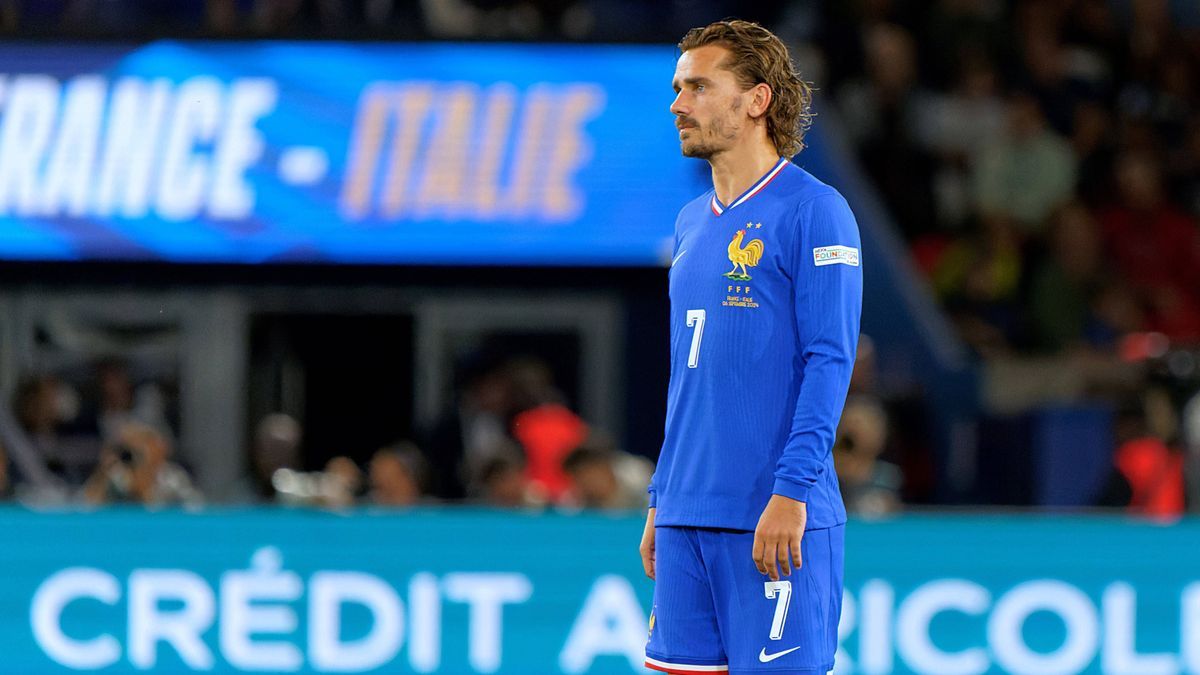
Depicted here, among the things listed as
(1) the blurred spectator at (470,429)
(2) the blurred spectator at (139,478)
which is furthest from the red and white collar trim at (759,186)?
(1) the blurred spectator at (470,429)

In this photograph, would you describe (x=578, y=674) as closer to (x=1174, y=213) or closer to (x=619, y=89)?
(x=619, y=89)

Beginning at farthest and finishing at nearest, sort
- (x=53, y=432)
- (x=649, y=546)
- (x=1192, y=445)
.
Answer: (x=53, y=432) → (x=1192, y=445) → (x=649, y=546)

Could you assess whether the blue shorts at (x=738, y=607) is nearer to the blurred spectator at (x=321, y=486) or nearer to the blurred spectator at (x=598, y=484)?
the blurred spectator at (x=598, y=484)

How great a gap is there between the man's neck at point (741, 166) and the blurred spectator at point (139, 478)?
4.82m

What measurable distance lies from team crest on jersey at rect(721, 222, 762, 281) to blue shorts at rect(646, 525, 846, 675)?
50 cm

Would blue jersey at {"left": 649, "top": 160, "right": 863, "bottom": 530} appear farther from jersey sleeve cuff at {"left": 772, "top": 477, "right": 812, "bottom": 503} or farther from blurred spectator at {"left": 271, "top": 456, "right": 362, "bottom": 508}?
blurred spectator at {"left": 271, "top": 456, "right": 362, "bottom": 508}

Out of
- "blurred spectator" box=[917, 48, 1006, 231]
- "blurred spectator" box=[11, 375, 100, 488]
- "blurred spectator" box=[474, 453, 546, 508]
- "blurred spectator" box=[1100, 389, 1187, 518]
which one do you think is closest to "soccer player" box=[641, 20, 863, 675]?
"blurred spectator" box=[474, 453, 546, 508]

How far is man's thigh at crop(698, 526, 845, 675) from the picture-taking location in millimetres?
3604

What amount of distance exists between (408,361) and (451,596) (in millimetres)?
3706

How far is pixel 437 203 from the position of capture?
997cm

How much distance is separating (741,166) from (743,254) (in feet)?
0.65

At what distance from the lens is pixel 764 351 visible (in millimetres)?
3645

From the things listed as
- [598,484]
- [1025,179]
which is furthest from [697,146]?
[1025,179]

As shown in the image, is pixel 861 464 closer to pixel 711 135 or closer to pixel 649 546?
pixel 649 546
